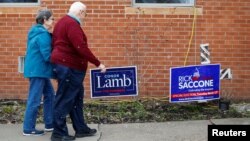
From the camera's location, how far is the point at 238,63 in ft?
27.7

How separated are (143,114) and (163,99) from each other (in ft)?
3.02

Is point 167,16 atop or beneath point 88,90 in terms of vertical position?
atop

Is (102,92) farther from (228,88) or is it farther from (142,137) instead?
(228,88)

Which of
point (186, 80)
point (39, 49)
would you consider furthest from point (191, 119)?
point (39, 49)

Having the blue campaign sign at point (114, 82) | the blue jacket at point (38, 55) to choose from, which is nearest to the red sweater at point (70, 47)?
the blue jacket at point (38, 55)

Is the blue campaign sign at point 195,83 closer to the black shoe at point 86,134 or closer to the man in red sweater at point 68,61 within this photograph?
the black shoe at point 86,134

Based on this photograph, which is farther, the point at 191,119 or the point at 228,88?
the point at 228,88

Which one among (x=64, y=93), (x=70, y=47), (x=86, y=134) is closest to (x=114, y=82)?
(x=86, y=134)

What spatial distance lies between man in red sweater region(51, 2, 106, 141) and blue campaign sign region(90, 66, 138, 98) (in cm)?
120

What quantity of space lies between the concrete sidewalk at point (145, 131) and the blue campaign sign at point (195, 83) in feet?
1.98

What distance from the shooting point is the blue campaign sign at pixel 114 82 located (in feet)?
24.4

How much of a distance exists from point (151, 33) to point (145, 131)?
217 cm

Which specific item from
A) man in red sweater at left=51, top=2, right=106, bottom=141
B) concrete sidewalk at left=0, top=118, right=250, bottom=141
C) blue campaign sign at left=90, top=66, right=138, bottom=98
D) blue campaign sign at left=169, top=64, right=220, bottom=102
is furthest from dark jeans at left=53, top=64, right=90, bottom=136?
blue campaign sign at left=169, top=64, right=220, bottom=102

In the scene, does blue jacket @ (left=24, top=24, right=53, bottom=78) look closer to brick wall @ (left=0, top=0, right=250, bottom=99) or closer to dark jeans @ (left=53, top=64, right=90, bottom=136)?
dark jeans @ (left=53, top=64, right=90, bottom=136)
